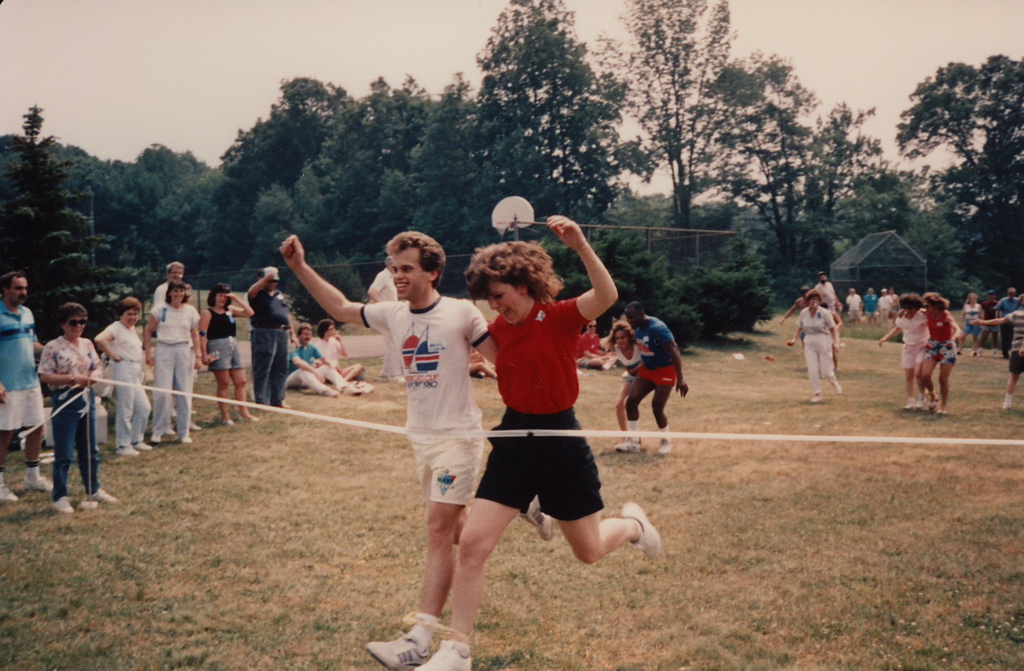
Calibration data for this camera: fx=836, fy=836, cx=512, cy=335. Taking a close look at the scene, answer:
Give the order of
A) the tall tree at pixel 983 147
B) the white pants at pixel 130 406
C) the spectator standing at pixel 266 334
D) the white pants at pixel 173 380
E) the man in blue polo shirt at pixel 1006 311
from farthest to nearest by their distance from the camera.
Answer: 1. the tall tree at pixel 983 147
2. the man in blue polo shirt at pixel 1006 311
3. the spectator standing at pixel 266 334
4. the white pants at pixel 173 380
5. the white pants at pixel 130 406

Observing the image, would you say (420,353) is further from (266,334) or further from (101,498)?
(266,334)

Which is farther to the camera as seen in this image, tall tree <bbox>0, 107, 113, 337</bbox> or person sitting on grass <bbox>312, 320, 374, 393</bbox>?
person sitting on grass <bbox>312, 320, 374, 393</bbox>

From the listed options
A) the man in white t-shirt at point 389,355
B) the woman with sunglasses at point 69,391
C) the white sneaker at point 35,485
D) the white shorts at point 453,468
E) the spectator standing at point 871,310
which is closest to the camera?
the white shorts at point 453,468

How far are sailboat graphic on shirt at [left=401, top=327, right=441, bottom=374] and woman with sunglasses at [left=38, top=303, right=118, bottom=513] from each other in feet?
13.8

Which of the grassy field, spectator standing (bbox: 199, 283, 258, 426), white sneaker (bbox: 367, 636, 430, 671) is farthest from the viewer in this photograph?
spectator standing (bbox: 199, 283, 258, 426)

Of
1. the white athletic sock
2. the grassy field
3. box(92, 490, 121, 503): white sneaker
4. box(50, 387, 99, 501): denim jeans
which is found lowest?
the grassy field

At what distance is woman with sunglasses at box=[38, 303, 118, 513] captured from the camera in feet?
23.5

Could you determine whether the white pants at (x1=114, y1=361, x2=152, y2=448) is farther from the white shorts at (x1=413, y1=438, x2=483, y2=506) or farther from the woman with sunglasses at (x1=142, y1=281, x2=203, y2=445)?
the white shorts at (x1=413, y1=438, x2=483, y2=506)

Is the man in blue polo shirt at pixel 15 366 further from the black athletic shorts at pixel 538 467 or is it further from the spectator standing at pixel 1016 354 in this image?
the spectator standing at pixel 1016 354

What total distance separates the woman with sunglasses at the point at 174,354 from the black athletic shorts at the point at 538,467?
723 centimetres

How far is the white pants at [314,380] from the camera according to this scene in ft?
46.6

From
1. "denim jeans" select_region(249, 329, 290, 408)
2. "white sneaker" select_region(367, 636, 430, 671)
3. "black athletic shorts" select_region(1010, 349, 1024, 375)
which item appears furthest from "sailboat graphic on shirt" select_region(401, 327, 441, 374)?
"black athletic shorts" select_region(1010, 349, 1024, 375)

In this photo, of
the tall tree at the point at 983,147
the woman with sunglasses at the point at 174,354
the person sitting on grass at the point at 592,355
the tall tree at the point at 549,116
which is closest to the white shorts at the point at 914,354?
the person sitting on grass at the point at 592,355

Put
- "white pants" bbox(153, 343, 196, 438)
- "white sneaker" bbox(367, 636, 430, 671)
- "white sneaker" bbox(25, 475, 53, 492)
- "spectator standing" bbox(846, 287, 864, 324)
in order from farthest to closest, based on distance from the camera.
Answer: "spectator standing" bbox(846, 287, 864, 324), "white pants" bbox(153, 343, 196, 438), "white sneaker" bbox(25, 475, 53, 492), "white sneaker" bbox(367, 636, 430, 671)
